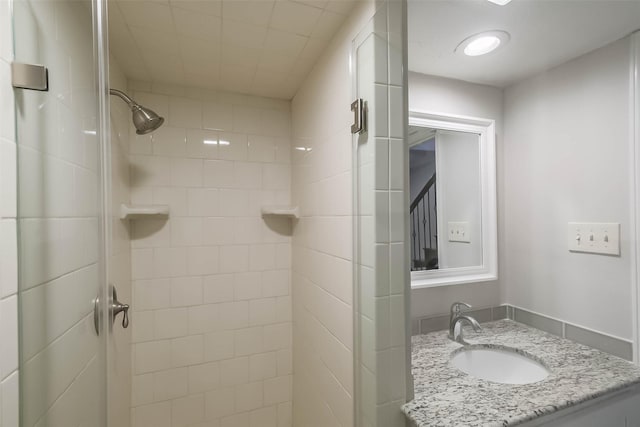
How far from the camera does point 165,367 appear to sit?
1.41 meters

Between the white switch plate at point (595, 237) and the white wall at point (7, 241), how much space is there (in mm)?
1644

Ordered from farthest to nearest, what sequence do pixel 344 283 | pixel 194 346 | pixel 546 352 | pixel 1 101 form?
pixel 194 346 → pixel 546 352 → pixel 344 283 → pixel 1 101

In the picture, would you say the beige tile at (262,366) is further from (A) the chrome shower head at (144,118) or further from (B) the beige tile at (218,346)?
(A) the chrome shower head at (144,118)

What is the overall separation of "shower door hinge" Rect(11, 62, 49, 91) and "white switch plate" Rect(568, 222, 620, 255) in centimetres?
165

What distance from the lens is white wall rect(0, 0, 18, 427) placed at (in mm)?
498

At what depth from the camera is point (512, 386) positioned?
863 mm

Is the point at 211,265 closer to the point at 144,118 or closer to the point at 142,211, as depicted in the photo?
the point at 142,211

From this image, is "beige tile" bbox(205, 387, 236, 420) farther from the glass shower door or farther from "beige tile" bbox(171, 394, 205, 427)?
the glass shower door

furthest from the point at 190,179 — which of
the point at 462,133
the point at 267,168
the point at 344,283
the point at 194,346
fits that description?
the point at 462,133

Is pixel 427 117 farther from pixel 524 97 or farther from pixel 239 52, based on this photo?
pixel 239 52

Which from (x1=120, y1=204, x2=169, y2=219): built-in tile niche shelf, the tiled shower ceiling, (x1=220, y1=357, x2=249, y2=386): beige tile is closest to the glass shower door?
the tiled shower ceiling

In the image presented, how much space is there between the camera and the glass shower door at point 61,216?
55cm

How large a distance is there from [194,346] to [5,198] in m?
1.20

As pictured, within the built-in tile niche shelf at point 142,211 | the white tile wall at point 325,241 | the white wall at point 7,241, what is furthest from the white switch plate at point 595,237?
the built-in tile niche shelf at point 142,211
